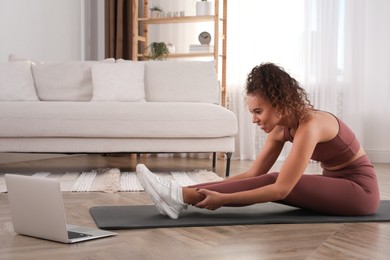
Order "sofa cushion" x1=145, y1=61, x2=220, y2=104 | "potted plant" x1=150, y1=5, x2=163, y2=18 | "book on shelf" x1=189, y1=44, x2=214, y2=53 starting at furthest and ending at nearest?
"potted plant" x1=150, y1=5, x2=163, y2=18 < "book on shelf" x1=189, y1=44, x2=214, y2=53 < "sofa cushion" x1=145, y1=61, x2=220, y2=104

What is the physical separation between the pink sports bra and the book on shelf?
3.58 metres

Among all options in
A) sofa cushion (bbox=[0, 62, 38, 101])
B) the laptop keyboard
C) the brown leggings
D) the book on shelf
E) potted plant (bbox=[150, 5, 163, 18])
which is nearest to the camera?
the laptop keyboard

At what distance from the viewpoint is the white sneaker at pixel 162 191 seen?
8.21 feet

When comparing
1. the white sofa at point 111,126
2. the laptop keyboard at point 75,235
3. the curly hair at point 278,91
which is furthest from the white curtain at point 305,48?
the laptop keyboard at point 75,235

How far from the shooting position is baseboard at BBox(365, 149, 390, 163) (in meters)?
5.88

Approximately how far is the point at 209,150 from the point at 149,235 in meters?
2.22

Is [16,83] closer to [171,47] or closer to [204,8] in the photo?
[171,47]

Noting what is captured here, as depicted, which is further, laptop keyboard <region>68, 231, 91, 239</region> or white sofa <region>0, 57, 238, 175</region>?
white sofa <region>0, 57, 238, 175</region>

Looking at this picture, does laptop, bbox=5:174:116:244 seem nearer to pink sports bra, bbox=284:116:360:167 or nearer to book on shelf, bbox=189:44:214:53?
pink sports bra, bbox=284:116:360:167

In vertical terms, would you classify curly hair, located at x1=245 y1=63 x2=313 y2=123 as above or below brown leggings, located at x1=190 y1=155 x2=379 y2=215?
above

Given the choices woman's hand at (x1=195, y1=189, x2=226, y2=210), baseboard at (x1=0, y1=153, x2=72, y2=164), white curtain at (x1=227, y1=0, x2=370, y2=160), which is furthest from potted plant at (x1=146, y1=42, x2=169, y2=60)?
woman's hand at (x1=195, y1=189, x2=226, y2=210)

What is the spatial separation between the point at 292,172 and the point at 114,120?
2.14 m

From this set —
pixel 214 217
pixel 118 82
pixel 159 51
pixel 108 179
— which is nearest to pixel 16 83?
pixel 118 82

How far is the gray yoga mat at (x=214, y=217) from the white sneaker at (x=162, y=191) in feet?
0.14
